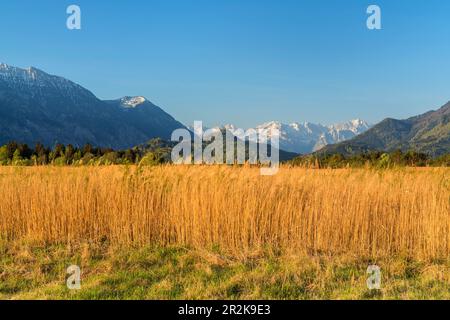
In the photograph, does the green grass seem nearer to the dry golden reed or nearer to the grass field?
the grass field

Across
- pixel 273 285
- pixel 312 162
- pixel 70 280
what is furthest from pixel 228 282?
pixel 312 162

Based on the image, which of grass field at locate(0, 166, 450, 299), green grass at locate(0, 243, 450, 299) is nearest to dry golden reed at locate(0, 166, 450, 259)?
grass field at locate(0, 166, 450, 299)

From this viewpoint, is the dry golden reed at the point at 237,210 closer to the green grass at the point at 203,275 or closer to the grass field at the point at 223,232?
the grass field at the point at 223,232

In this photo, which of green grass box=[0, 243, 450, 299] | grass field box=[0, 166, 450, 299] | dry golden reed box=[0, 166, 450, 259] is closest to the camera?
green grass box=[0, 243, 450, 299]

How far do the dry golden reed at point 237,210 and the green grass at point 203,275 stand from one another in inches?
22.8

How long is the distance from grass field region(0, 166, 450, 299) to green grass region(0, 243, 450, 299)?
0.02 m

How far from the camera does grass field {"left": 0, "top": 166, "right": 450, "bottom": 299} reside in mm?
5866

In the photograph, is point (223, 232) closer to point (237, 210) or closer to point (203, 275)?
point (237, 210)

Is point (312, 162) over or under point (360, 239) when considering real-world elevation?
over

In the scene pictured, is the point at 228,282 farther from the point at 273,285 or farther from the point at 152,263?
the point at 152,263

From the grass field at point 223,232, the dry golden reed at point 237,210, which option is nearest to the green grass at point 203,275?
the grass field at point 223,232

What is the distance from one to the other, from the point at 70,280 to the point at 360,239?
5.03 meters

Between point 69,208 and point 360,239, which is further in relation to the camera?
point 69,208
